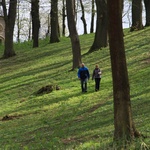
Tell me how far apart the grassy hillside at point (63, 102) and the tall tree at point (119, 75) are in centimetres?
40

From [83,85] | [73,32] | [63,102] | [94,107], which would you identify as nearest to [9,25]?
[73,32]

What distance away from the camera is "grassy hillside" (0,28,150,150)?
37.1ft

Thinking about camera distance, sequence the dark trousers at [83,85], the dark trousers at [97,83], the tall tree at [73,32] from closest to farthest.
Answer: the dark trousers at [97,83] → the dark trousers at [83,85] → the tall tree at [73,32]

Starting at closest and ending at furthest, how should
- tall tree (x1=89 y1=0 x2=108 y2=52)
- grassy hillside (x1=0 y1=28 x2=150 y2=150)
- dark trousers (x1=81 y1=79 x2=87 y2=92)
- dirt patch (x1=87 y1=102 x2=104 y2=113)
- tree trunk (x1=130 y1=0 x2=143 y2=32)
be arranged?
grassy hillside (x1=0 y1=28 x2=150 y2=150), dirt patch (x1=87 y1=102 x2=104 y2=113), dark trousers (x1=81 y1=79 x2=87 y2=92), tall tree (x1=89 y1=0 x2=108 y2=52), tree trunk (x1=130 y1=0 x2=143 y2=32)

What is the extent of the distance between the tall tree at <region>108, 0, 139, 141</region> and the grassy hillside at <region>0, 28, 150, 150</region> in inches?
15.6

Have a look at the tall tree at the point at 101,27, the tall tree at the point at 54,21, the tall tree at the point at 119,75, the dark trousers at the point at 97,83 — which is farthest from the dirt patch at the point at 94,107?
the tall tree at the point at 54,21

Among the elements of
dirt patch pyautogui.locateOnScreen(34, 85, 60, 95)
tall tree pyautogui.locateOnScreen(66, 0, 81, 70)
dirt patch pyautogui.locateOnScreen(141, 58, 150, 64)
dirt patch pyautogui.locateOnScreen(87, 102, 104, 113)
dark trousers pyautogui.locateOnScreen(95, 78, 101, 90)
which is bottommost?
dirt patch pyautogui.locateOnScreen(87, 102, 104, 113)

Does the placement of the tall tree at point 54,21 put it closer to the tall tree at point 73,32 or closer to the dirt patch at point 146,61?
the tall tree at point 73,32

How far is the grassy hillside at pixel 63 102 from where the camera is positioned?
37.1 ft

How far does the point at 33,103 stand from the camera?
20406mm

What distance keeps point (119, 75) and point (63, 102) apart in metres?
9.81

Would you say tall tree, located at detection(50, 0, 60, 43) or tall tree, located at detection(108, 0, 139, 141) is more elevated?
tall tree, located at detection(50, 0, 60, 43)

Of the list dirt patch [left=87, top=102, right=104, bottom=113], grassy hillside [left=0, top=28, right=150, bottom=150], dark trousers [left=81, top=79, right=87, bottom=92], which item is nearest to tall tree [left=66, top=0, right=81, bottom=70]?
grassy hillside [left=0, top=28, right=150, bottom=150]

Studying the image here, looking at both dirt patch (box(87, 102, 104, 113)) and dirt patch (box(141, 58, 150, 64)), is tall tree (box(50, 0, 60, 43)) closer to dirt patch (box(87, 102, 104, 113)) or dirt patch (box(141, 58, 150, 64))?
dirt patch (box(141, 58, 150, 64))
